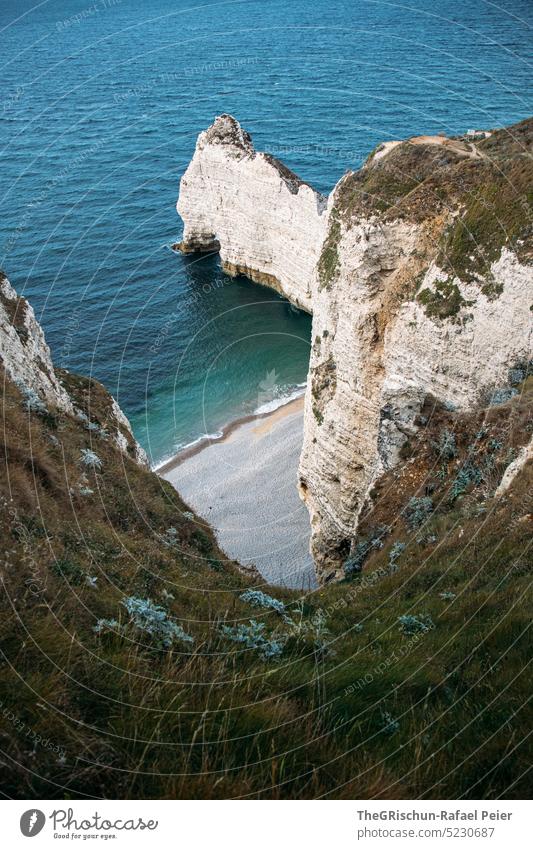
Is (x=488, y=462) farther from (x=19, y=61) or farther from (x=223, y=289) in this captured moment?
(x=19, y=61)

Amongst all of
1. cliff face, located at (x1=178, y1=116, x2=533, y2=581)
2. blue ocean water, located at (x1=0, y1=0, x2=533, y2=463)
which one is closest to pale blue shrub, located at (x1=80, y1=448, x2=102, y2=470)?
cliff face, located at (x1=178, y1=116, x2=533, y2=581)

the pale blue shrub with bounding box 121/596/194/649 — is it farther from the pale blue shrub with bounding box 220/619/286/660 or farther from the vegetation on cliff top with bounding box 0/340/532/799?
the pale blue shrub with bounding box 220/619/286/660

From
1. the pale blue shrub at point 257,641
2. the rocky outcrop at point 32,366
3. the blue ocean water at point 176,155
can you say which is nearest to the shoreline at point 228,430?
the blue ocean water at point 176,155

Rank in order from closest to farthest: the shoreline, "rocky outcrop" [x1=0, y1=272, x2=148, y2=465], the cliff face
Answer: "rocky outcrop" [x1=0, y1=272, x2=148, y2=465], the cliff face, the shoreline

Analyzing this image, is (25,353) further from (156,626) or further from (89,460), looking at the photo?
(156,626)

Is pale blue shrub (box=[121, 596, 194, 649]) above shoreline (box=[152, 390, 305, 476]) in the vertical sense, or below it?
above

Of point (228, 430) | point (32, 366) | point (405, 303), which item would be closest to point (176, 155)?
point (228, 430)
